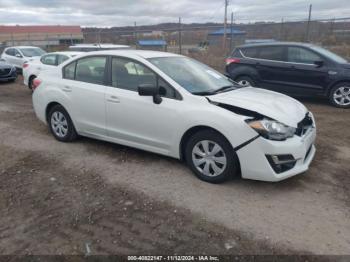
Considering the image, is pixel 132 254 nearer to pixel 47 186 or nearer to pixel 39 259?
pixel 39 259

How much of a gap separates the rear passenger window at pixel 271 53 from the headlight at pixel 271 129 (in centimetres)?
595

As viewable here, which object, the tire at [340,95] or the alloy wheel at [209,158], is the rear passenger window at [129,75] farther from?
the tire at [340,95]

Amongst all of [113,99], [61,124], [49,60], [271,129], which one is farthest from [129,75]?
[49,60]

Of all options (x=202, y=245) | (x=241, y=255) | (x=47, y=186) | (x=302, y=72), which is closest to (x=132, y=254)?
(x=202, y=245)

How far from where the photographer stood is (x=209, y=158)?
423 centimetres

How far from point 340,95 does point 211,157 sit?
19.8ft

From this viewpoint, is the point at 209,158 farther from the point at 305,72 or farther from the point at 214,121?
the point at 305,72

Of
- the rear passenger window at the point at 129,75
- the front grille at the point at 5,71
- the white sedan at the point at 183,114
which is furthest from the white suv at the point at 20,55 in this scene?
the rear passenger window at the point at 129,75

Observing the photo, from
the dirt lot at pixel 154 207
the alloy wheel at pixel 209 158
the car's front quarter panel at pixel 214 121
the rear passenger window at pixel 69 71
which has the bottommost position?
the dirt lot at pixel 154 207

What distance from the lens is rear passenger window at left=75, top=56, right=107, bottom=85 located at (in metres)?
5.25

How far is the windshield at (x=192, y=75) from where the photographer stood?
4.63 metres

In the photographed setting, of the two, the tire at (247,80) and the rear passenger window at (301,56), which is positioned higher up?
the rear passenger window at (301,56)

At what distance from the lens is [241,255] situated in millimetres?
2955

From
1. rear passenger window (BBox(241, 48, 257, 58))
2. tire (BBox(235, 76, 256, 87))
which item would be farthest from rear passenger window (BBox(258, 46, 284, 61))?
tire (BBox(235, 76, 256, 87))
